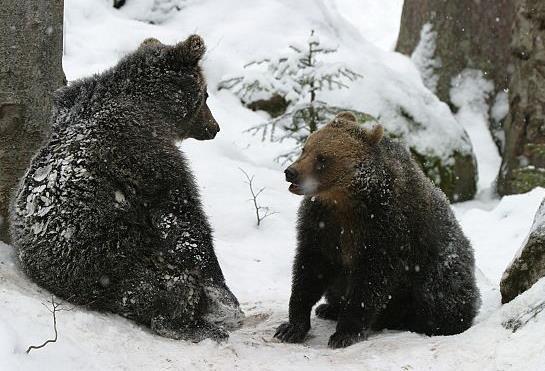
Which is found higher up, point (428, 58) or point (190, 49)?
point (190, 49)

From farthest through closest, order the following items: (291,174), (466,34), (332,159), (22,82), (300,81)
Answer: (466,34), (300,81), (22,82), (332,159), (291,174)

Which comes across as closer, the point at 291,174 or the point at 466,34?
the point at 291,174

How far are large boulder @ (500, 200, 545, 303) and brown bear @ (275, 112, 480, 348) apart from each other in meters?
0.53

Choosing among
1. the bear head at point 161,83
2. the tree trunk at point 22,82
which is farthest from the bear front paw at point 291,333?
the tree trunk at point 22,82

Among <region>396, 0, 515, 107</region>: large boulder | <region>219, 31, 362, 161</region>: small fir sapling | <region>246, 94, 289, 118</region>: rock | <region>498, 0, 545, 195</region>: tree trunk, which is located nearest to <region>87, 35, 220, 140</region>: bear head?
<region>219, 31, 362, 161</region>: small fir sapling

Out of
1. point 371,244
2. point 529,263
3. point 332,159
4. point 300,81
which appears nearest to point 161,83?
point 332,159

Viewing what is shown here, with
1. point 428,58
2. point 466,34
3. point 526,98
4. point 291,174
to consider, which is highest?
point 291,174

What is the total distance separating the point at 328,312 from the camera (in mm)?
6789

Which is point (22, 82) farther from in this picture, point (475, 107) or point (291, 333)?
point (475, 107)

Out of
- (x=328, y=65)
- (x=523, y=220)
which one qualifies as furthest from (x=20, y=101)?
(x=523, y=220)

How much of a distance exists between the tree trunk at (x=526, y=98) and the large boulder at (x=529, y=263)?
22.3ft

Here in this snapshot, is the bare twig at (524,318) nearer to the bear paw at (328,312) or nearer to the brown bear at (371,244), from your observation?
the brown bear at (371,244)

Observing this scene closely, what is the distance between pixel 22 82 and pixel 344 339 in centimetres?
334

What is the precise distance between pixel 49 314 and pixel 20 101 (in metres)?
2.39
